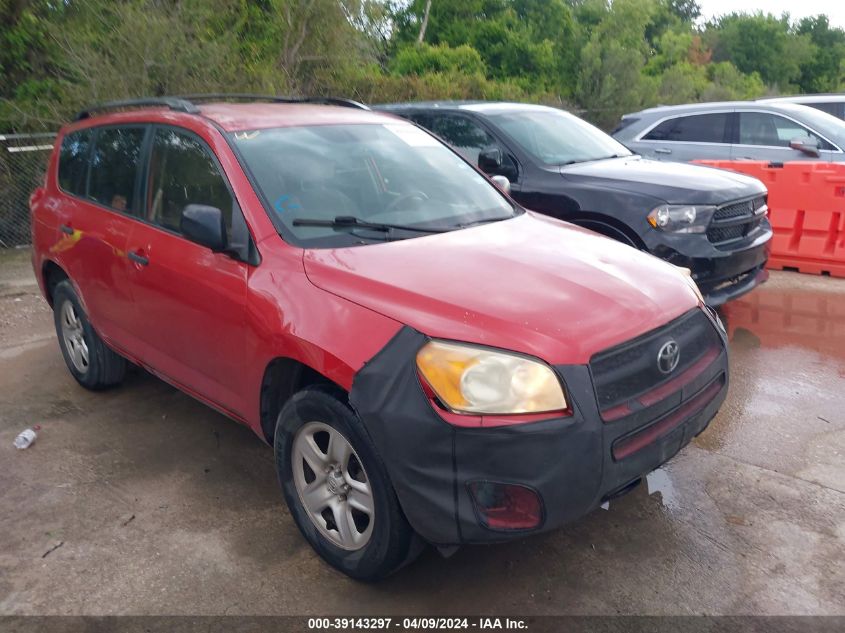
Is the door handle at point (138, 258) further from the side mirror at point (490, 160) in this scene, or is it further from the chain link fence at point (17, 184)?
the chain link fence at point (17, 184)

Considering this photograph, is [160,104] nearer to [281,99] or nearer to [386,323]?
[281,99]

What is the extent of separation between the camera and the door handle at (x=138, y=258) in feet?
13.5

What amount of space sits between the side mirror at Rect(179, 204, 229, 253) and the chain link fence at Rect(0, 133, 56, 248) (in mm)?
7498

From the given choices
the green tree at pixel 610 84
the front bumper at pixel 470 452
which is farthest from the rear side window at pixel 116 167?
the green tree at pixel 610 84

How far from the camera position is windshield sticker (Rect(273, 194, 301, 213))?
11.8 ft

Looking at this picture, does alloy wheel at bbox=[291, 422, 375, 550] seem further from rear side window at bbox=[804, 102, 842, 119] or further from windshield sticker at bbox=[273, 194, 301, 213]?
rear side window at bbox=[804, 102, 842, 119]

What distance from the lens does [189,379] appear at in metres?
4.04

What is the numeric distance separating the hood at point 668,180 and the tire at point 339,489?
375 cm

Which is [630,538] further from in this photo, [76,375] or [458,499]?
[76,375]

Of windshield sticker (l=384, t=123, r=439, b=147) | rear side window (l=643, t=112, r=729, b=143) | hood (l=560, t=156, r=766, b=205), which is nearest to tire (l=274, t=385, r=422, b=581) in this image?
windshield sticker (l=384, t=123, r=439, b=147)

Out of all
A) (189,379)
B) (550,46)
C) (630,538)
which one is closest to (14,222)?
(189,379)

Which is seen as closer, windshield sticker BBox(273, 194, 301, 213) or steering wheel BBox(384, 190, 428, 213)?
windshield sticker BBox(273, 194, 301, 213)

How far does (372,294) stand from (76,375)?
10.7ft

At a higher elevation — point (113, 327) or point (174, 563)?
point (113, 327)
